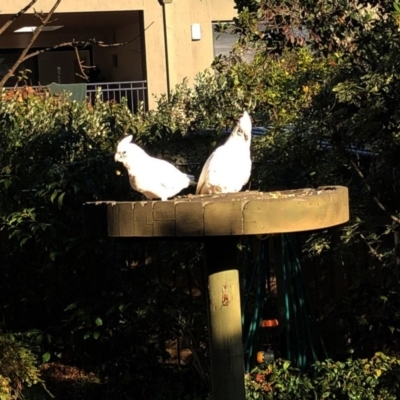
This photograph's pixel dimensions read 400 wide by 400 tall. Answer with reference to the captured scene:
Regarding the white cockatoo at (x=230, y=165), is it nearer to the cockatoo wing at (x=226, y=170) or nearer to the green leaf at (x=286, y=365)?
the cockatoo wing at (x=226, y=170)

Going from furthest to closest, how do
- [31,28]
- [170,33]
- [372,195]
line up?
[31,28] < [170,33] < [372,195]

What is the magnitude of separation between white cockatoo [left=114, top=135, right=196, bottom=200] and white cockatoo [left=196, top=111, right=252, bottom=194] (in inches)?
5.1

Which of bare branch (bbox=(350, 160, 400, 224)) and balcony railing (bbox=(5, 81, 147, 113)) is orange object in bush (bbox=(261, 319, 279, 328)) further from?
balcony railing (bbox=(5, 81, 147, 113))

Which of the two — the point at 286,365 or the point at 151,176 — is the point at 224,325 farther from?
the point at 286,365

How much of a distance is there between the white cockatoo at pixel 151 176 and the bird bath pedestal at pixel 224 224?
162 millimetres

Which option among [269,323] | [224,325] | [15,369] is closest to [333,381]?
[269,323]

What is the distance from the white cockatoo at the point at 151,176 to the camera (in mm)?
4129

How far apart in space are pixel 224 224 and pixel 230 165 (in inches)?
14.8

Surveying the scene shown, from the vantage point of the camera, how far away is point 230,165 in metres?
4.01

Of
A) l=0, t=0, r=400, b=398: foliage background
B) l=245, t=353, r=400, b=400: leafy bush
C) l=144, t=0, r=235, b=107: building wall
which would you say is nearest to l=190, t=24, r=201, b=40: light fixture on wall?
l=144, t=0, r=235, b=107: building wall

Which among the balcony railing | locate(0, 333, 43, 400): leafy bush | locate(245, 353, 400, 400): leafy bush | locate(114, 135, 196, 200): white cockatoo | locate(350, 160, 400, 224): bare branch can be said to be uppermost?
the balcony railing

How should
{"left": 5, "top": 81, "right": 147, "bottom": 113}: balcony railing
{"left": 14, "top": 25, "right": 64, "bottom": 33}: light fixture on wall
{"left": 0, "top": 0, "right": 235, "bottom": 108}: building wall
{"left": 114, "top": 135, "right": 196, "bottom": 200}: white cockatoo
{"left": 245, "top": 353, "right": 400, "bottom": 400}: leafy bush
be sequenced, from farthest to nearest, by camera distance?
{"left": 14, "top": 25, "right": 64, "bottom": 33}: light fixture on wall, {"left": 5, "top": 81, "right": 147, "bottom": 113}: balcony railing, {"left": 0, "top": 0, "right": 235, "bottom": 108}: building wall, {"left": 245, "top": 353, "right": 400, "bottom": 400}: leafy bush, {"left": 114, "top": 135, "right": 196, "bottom": 200}: white cockatoo

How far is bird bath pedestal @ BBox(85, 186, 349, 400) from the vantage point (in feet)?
12.2

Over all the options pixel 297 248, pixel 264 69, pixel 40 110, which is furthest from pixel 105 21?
pixel 297 248
